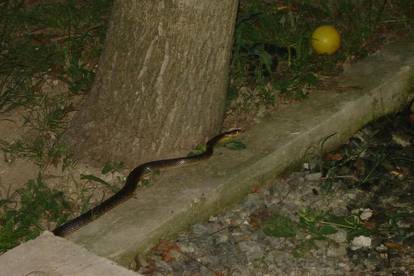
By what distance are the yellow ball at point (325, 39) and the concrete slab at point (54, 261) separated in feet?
9.25

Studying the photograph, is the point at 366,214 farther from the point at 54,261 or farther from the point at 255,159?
the point at 54,261

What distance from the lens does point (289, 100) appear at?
18.7ft

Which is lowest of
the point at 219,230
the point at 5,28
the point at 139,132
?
the point at 219,230

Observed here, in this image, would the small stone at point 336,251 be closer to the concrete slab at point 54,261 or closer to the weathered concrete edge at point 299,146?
the weathered concrete edge at point 299,146

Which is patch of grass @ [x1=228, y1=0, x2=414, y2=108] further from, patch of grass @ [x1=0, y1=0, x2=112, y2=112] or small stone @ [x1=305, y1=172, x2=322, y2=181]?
patch of grass @ [x1=0, y1=0, x2=112, y2=112]

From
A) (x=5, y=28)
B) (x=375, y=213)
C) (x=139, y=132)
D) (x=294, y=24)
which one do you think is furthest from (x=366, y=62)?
(x=5, y=28)

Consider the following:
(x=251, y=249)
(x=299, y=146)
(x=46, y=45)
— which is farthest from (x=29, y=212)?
(x=46, y=45)

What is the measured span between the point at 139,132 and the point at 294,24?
2.15 metres

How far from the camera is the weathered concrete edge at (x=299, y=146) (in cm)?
449

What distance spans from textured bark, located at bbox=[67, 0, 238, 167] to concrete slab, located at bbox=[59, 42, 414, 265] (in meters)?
0.28

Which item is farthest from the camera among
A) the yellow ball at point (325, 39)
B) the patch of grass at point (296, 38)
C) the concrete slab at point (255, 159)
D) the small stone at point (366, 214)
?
the yellow ball at point (325, 39)

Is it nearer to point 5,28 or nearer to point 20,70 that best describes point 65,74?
point 20,70

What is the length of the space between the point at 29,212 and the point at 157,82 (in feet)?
3.63

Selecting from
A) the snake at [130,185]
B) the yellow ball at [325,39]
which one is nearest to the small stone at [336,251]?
the snake at [130,185]
